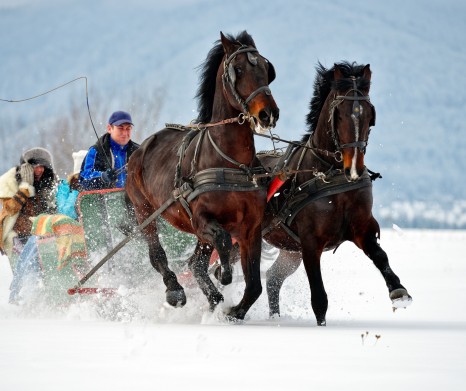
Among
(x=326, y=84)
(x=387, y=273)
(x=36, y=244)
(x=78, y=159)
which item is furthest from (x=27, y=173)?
(x=387, y=273)

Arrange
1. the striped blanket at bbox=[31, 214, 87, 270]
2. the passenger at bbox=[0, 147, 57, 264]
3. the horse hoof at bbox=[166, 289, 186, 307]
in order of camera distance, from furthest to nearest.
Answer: the passenger at bbox=[0, 147, 57, 264]
the striped blanket at bbox=[31, 214, 87, 270]
the horse hoof at bbox=[166, 289, 186, 307]

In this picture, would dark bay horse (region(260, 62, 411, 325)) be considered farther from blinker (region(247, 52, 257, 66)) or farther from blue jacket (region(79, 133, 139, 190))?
blue jacket (region(79, 133, 139, 190))

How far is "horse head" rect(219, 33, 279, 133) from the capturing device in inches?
311

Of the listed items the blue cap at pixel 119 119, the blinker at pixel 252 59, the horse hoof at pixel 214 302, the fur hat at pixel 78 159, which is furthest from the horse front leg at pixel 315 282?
the fur hat at pixel 78 159

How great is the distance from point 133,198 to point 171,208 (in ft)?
3.38

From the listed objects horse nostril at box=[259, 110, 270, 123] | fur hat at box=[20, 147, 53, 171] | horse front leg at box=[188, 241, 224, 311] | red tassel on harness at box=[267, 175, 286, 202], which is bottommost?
horse front leg at box=[188, 241, 224, 311]

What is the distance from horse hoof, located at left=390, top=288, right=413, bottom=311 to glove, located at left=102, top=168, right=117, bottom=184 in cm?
348

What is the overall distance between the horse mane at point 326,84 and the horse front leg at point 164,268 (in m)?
1.66

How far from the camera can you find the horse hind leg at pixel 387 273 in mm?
8031

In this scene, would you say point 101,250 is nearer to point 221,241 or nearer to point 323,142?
point 221,241

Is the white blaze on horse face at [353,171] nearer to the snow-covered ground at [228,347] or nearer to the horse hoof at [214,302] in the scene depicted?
the snow-covered ground at [228,347]

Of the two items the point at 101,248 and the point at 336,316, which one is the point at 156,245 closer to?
the point at 101,248

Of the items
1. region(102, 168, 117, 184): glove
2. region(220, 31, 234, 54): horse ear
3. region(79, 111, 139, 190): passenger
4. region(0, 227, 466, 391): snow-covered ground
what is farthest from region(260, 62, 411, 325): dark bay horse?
region(79, 111, 139, 190): passenger

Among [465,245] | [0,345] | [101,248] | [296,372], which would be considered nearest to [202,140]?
[101,248]
